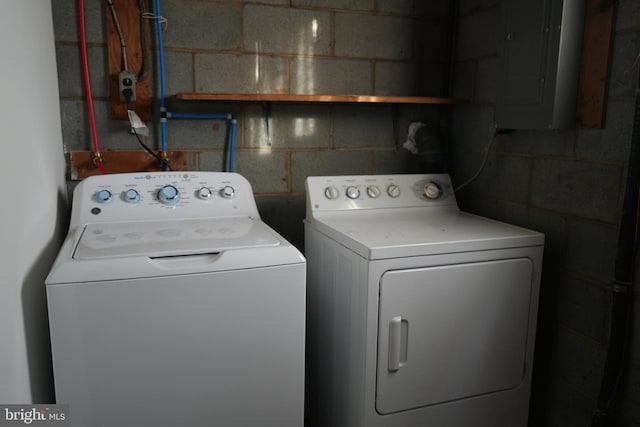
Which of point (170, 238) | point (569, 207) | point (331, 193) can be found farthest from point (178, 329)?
point (569, 207)

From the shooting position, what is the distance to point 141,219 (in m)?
1.81

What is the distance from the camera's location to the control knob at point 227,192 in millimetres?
1948

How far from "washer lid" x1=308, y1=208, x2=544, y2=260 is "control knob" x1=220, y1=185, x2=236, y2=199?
332 millimetres

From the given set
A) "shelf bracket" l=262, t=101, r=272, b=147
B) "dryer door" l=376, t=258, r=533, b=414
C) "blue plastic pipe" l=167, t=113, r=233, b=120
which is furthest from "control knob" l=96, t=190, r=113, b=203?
"dryer door" l=376, t=258, r=533, b=414

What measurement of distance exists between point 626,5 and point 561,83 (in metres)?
0.28

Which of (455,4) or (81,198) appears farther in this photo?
(455,4)

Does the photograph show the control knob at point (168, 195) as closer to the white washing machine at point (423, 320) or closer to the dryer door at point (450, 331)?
the white washing machine at point (423, 320)

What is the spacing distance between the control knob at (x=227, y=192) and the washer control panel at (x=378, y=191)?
0.99 ft

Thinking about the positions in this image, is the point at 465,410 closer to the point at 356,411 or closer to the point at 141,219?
the point at 356,411

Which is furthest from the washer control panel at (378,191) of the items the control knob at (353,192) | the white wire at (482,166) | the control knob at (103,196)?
the control knob at (103,196)

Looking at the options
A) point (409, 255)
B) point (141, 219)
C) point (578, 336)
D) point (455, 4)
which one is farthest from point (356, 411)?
point (455, 4)

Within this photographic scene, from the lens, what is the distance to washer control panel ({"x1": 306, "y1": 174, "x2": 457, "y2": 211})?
200 cm

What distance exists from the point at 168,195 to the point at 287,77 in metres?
0.77

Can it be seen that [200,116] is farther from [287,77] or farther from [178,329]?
[178,329]
